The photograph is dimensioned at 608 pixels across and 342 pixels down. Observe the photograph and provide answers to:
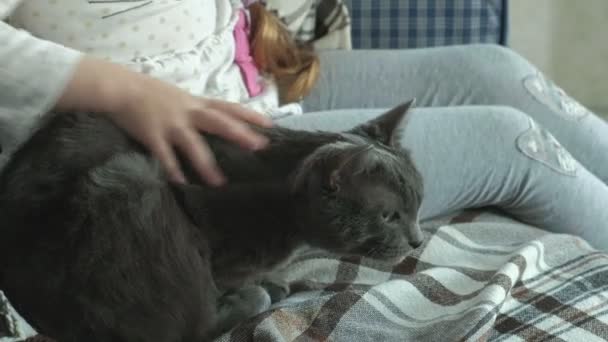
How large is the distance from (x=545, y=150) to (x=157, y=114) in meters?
0.54

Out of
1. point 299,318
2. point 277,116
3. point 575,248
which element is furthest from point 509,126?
point 299,318

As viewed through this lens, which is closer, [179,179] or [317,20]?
[179,179]

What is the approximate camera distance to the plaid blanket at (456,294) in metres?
0.71

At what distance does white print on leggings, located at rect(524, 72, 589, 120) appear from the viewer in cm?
115

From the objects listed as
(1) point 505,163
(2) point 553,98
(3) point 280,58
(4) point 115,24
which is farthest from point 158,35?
(2) point 553,98

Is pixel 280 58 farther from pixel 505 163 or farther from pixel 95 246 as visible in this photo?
pixel 95 246

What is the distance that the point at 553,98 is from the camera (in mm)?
1173

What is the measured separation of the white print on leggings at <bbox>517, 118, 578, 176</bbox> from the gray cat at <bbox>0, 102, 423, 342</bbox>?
293 millimetres

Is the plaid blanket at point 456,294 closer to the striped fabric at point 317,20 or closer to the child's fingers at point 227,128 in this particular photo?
the child's fingers at point 227,128

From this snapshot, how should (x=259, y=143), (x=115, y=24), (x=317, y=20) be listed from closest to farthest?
(x=259, y=143) → (x=115, y=24) → (x=317, y=20)

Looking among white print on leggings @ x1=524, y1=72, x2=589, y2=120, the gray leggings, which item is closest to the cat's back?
the gray leggings

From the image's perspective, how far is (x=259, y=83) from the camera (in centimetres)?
117

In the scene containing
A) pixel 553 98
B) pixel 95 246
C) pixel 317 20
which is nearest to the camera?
pixel 95 246

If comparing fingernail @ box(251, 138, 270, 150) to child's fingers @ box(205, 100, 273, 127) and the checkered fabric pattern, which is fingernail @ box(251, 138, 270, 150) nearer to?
child's fingers @ box(205, 100, 273, 127)
